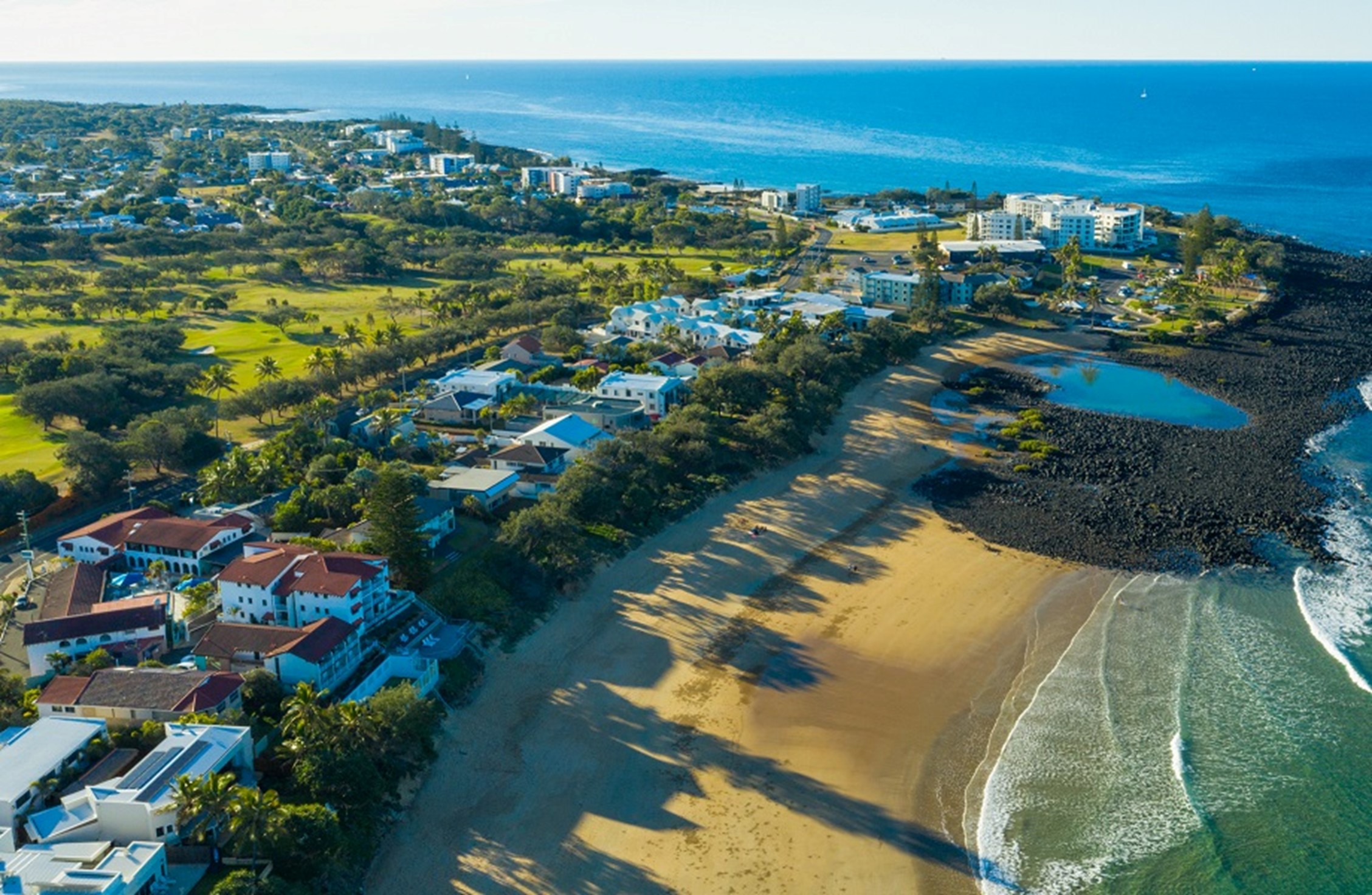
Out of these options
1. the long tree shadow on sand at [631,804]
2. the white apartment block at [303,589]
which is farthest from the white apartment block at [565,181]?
the long tree shadow on sand at [631,804]

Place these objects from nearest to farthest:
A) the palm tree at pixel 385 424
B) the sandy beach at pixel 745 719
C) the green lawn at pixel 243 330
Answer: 1. the sandy beach at pixel 745 719
2. the palm tree at pixel 385 424
3. the green lawn at pixel 243 330

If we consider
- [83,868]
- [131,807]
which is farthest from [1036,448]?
[83,868]

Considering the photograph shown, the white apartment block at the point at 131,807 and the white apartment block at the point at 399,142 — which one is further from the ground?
the white apartment block at the point at 399,142

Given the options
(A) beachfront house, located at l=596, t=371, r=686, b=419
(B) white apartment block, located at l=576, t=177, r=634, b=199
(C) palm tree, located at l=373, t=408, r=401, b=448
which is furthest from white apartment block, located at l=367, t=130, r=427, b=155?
(C) palm tree, located at l=373, t=408, r=401, b=448

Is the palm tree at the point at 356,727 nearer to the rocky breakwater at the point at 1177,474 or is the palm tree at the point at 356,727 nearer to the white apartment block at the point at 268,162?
the rocky breakwater at the point at 1177,474

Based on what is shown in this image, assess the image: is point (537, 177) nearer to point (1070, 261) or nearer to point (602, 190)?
point (602, 190)

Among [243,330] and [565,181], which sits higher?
[565,181]
